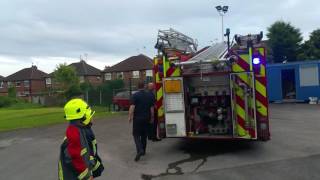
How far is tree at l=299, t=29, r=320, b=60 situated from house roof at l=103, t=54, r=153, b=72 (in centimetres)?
2918

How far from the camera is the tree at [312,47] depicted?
45.2 metres

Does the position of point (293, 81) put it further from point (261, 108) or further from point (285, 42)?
point (261, 108)

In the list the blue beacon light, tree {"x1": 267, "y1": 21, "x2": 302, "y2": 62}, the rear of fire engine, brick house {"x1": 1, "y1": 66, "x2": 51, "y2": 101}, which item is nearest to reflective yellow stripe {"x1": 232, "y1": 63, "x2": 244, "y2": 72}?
the rear of fire engine

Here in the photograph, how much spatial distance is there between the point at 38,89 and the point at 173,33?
84.8m

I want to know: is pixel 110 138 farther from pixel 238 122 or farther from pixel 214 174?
pixel 214 174

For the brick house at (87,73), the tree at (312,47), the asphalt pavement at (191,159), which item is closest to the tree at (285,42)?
the tree at (312,47)

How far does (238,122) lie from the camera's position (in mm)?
10305

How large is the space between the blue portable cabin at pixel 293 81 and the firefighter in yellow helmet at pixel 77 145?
1044 inches

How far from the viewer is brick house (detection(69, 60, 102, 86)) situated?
277ft

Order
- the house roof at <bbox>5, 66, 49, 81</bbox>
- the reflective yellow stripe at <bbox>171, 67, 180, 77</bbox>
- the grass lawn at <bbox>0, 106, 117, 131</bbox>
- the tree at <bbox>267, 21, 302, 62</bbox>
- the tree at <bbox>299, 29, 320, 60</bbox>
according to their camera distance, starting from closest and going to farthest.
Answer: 1. the reflective yellow stripe at <bbox>171, 67, 180, 77</bbox>
2. the grass lawn at <bbox>0, 106, 117, 131</bbox>
3. the tree at <bbox>299, 29, 320, 60</bbox>
4. the tree at <bbox>267, 21, 302, 62</bbox>
5. the house roof at <bbox>5, 66, 49, 81</bbox>

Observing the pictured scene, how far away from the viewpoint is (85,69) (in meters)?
85.9

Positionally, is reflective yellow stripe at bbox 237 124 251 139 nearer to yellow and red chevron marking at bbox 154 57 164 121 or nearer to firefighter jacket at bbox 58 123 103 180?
yellow and red chevron marking at bbox 154 57 164 121

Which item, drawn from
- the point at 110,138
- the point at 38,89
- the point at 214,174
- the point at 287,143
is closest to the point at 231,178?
the point at 214,174

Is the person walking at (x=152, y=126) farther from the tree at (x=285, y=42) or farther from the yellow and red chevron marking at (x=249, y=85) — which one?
the tree at (x=285, y=42)
